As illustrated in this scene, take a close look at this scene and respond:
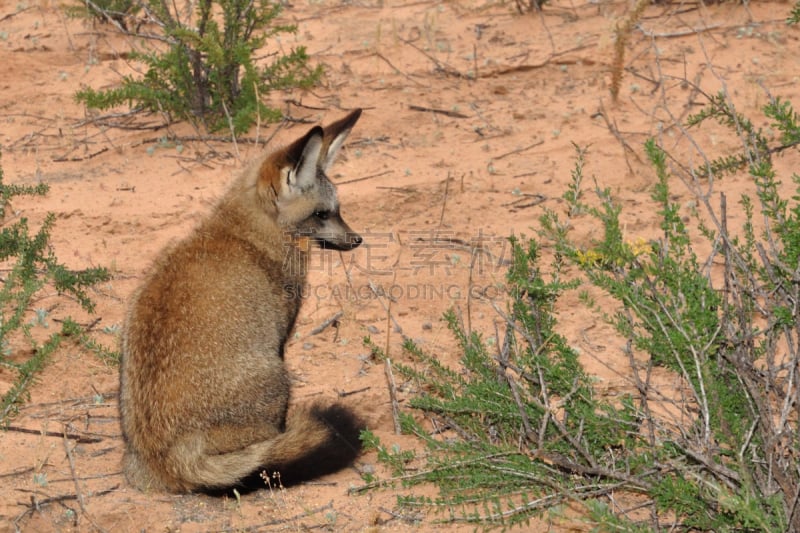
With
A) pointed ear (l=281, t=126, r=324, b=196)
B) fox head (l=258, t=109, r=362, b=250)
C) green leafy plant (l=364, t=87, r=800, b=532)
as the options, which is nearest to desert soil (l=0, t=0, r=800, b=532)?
green leafy plant (l=364, t=87, r=800, b=532)

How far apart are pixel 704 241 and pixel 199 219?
3.50 metres

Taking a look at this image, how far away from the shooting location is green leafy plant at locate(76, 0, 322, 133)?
323 inches

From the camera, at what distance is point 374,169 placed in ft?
26.7

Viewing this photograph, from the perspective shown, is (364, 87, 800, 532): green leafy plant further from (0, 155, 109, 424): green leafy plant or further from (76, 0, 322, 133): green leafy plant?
(76, 0, 322, 133): green leafy plant

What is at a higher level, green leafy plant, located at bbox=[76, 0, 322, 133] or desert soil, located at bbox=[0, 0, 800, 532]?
green leafy plant, located at bbox=[76, 0, 322, 133]

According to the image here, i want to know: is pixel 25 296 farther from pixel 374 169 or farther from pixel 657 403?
pixel 374 169

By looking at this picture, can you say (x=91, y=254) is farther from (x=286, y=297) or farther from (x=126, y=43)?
(x=126, y=43)

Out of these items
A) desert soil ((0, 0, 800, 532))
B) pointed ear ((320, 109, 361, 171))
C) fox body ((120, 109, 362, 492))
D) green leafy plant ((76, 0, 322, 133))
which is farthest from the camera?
green leafy plant ((76, 0, 322, 133))

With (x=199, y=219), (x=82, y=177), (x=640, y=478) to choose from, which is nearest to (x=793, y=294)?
(x=640, y=478)

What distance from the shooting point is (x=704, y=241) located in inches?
265

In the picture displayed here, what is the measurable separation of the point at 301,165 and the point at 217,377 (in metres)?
1.35

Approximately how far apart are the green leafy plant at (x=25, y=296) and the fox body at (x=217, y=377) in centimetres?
44

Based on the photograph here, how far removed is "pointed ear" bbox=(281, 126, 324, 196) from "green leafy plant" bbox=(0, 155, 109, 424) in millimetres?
1290

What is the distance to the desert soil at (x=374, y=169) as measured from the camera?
14.9 ft
